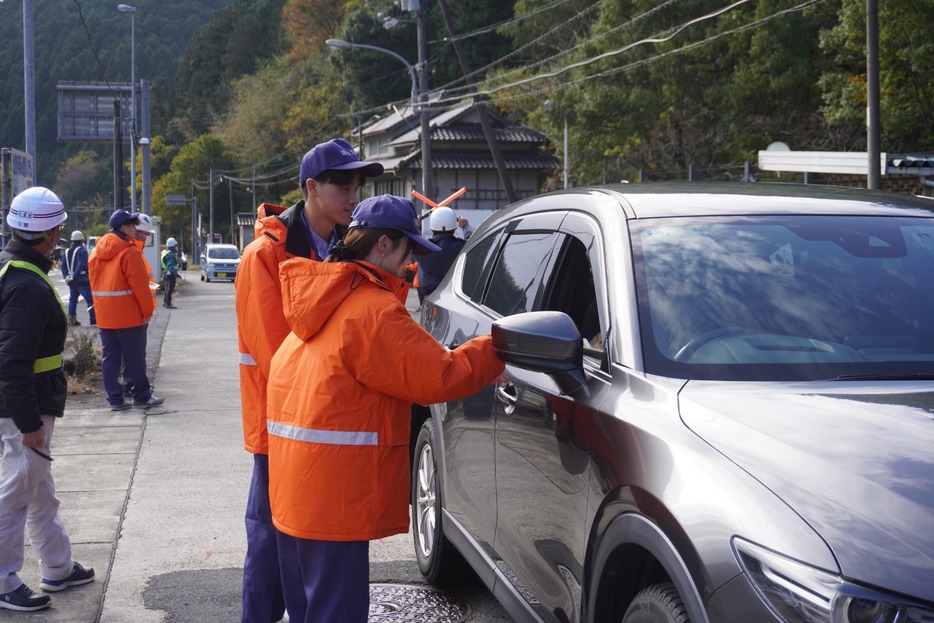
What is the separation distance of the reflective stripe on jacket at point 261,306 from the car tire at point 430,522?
0.96m

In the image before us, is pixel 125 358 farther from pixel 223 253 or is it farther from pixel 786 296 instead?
pixel 223 253

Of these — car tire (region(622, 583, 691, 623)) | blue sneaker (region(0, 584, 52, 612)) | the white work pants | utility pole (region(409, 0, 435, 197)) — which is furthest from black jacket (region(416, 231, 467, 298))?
utility pole (region(409, 0, 435, 197))

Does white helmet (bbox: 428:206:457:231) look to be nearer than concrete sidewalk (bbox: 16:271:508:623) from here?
No

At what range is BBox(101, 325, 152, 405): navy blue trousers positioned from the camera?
10570 millimetres

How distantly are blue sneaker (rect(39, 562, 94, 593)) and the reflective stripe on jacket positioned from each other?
163cm

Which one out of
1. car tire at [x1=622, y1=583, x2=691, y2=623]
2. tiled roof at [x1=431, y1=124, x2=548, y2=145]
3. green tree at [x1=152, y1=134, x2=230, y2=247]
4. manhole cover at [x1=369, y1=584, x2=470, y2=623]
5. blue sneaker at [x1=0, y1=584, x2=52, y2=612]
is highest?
green tree at [x1=152, y1=134, x2=230, y2=247]

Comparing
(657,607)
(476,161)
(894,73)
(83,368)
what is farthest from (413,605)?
(476,161)

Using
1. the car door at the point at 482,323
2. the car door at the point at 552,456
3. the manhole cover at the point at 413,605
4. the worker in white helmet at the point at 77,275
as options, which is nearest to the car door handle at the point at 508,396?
the car door at the point at 552,456

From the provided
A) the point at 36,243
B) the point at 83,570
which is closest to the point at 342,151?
the point at 36,243

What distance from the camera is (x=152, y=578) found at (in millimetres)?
5547

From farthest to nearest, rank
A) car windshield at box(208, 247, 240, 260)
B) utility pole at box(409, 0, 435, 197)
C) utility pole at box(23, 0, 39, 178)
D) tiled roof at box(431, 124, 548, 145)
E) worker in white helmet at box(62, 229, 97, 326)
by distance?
tiled roof at box(431, 124, 548, 145)
car windshield at box(208, 247, 240, 260)
utility pole at box(409, 0, 435, 197)
worker in white helmet at box(62, 229, 97, 326)
utility pole at box(23, 0, 39, 178)

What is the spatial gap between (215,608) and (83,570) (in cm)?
82

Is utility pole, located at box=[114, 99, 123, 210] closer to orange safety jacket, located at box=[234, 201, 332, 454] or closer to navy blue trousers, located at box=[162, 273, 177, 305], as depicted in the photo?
navy blue trousers, located at box=[162, 273, 177, 305]

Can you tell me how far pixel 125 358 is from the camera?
421 inches
